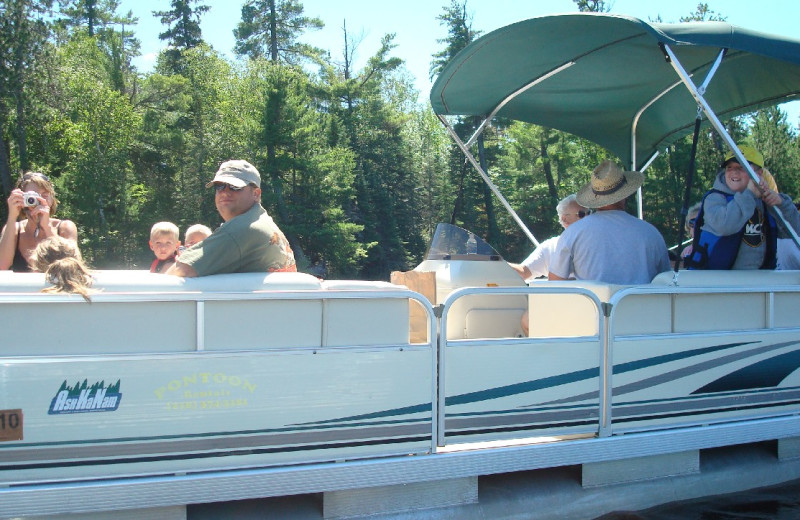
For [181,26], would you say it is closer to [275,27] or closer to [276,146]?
[275,27]

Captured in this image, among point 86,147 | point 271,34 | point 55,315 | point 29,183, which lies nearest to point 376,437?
point 55,315

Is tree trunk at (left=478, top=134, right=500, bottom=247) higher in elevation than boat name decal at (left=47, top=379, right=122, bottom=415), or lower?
higher

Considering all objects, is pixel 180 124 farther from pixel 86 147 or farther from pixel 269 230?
pixel 269 230

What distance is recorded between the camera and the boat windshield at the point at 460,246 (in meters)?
4.98

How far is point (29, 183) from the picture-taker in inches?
173

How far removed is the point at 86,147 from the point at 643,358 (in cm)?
3261

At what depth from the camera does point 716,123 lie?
392 centimetres

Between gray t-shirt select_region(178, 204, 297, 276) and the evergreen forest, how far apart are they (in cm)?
2539

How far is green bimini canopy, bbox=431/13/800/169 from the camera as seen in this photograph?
13.0 ft

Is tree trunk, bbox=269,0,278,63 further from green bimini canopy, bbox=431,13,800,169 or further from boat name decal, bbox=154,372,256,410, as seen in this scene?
boat name decal, bbox=154,372,256,410

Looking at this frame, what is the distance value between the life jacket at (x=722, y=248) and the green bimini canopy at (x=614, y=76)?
3.21 ft

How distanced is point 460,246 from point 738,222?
72.4 inches

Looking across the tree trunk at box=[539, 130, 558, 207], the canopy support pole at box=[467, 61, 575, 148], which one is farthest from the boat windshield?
the tree trunk at box=[539, 130, 558, 207]

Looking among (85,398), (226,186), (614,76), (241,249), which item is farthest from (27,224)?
(614,76)
